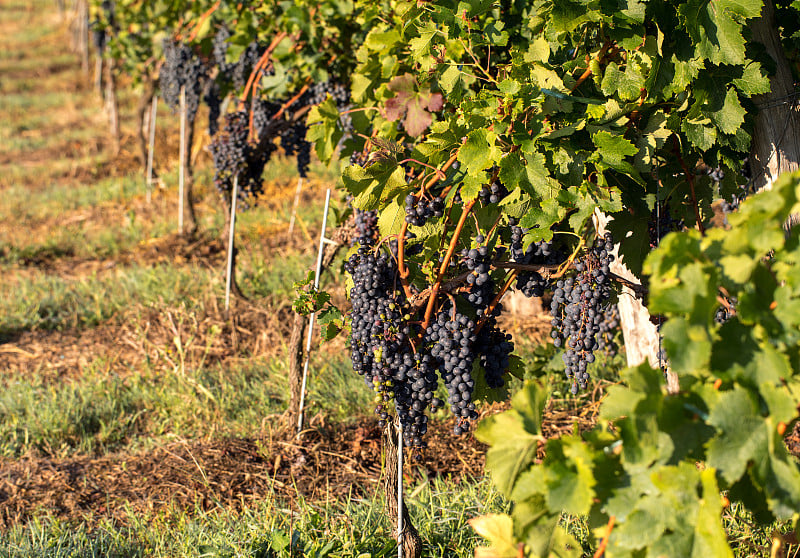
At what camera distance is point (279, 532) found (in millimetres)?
2473

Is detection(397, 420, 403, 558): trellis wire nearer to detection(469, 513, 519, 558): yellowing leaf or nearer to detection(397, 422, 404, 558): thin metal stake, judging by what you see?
detection(397, 422, 404, 558): thin metal stake

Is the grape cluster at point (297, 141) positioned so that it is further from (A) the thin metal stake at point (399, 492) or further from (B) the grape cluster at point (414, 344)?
(A) the thin metal stake at point (399, 492)

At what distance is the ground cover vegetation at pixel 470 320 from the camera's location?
3.58 ft

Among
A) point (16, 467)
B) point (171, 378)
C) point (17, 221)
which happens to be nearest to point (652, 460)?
point (16, 467)

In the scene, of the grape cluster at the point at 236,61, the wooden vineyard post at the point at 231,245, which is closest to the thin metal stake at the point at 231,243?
the wooden vineyard post at the point at 231,245

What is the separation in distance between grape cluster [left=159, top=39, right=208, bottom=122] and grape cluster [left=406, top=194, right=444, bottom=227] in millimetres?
4777

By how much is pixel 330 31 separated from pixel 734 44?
283cm

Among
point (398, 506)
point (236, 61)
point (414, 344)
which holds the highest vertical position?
point (236, 61)

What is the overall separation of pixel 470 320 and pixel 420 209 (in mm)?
365

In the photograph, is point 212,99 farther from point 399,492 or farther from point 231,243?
point 399,492

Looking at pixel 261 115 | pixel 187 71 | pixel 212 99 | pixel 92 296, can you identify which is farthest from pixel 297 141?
pixel 92 296

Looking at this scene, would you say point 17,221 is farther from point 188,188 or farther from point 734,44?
point 734,44

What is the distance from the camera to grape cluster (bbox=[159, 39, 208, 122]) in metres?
6.29

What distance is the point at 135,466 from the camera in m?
3.61
